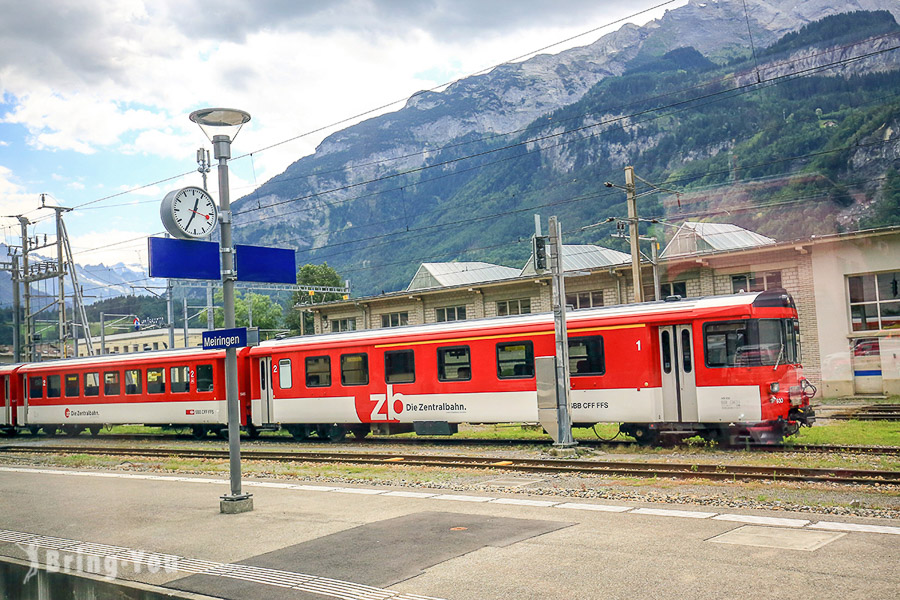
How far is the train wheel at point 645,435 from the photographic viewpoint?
16.9m

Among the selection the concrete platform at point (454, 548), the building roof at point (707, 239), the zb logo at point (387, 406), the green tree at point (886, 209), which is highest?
the green tree at point (886, 209)

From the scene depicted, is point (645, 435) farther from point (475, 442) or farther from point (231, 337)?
point (231, 337)

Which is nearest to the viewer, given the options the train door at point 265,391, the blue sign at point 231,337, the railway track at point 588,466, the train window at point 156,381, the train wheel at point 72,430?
the blue sign at point 231,337

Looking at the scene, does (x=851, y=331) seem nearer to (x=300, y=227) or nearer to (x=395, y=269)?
(x=395, y=269)

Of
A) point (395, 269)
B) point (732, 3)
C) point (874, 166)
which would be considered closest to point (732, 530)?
point (874, 166)

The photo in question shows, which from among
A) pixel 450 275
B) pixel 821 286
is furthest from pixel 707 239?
pixel 450 275

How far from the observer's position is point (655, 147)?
340 ft

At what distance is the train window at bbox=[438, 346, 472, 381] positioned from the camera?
18688 mm

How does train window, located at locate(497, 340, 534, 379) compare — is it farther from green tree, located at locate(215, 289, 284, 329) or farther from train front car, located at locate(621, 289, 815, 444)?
green tree, located at locate(215, 289, 284, 329)

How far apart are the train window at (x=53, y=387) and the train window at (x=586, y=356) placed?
68.8 ft

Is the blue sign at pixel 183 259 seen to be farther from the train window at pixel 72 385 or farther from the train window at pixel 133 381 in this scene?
the train window at pixel 72 385

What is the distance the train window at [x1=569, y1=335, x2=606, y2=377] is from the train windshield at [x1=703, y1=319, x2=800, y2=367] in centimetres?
224

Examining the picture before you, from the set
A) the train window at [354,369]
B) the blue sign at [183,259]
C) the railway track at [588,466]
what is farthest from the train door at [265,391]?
the blue sign at [183,259]

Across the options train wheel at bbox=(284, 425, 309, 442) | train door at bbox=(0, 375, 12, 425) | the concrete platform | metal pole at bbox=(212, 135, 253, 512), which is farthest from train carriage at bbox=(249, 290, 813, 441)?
train door at bbox=(0, 375, 12, 425)
